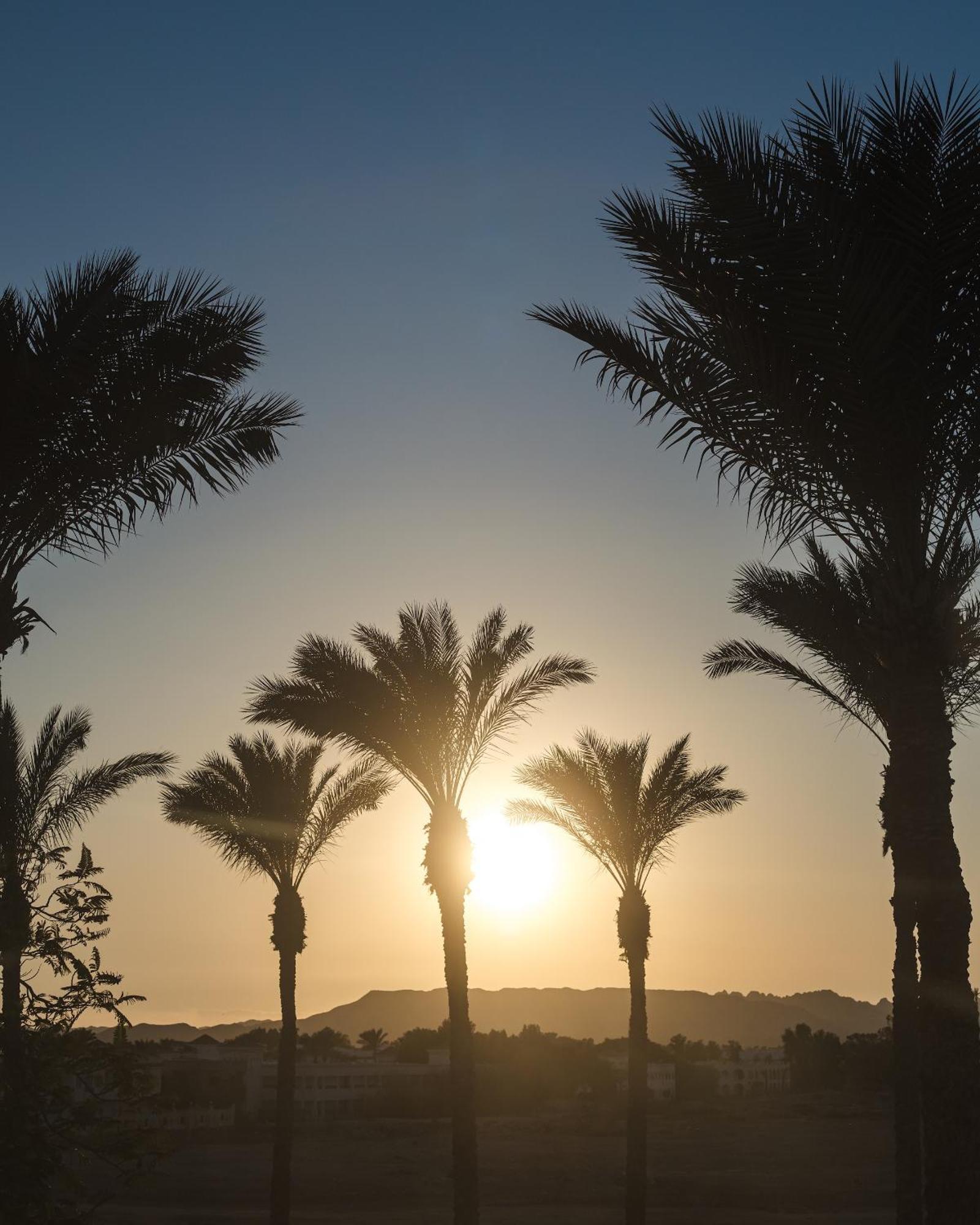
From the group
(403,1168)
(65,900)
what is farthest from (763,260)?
(403,1168)

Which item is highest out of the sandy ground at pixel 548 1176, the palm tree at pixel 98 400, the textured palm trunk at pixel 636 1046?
the palm tree at pixel 98 400

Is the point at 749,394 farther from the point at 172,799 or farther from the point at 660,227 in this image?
the point at 172,799

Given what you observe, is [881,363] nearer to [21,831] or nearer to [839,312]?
[839,312]

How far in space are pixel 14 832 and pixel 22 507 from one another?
357 inches

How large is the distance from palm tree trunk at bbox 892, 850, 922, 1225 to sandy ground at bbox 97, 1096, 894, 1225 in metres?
10.8

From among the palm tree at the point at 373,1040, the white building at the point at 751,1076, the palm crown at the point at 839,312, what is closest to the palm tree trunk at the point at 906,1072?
the palm crown at the point at 839,312

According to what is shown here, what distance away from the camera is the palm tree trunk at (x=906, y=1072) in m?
17.6

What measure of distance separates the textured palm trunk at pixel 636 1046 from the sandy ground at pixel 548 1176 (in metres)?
4.62

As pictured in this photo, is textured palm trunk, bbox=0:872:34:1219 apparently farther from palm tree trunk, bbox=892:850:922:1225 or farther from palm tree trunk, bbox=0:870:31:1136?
palm tree trunk, bbox=892:850:922:1225

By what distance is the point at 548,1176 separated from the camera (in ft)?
115

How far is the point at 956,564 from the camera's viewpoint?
1093 cm

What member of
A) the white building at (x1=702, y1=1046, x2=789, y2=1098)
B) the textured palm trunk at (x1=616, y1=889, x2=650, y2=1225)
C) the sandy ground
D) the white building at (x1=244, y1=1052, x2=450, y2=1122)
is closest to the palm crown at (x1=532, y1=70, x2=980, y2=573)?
the textured palm trunk at (x1=616, y1=889, x2=650, y2=1225)

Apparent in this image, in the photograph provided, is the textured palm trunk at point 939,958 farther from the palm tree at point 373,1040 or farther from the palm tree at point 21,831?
the palm tree at point 373,1040

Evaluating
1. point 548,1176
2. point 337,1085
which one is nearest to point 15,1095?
point 548,1176
